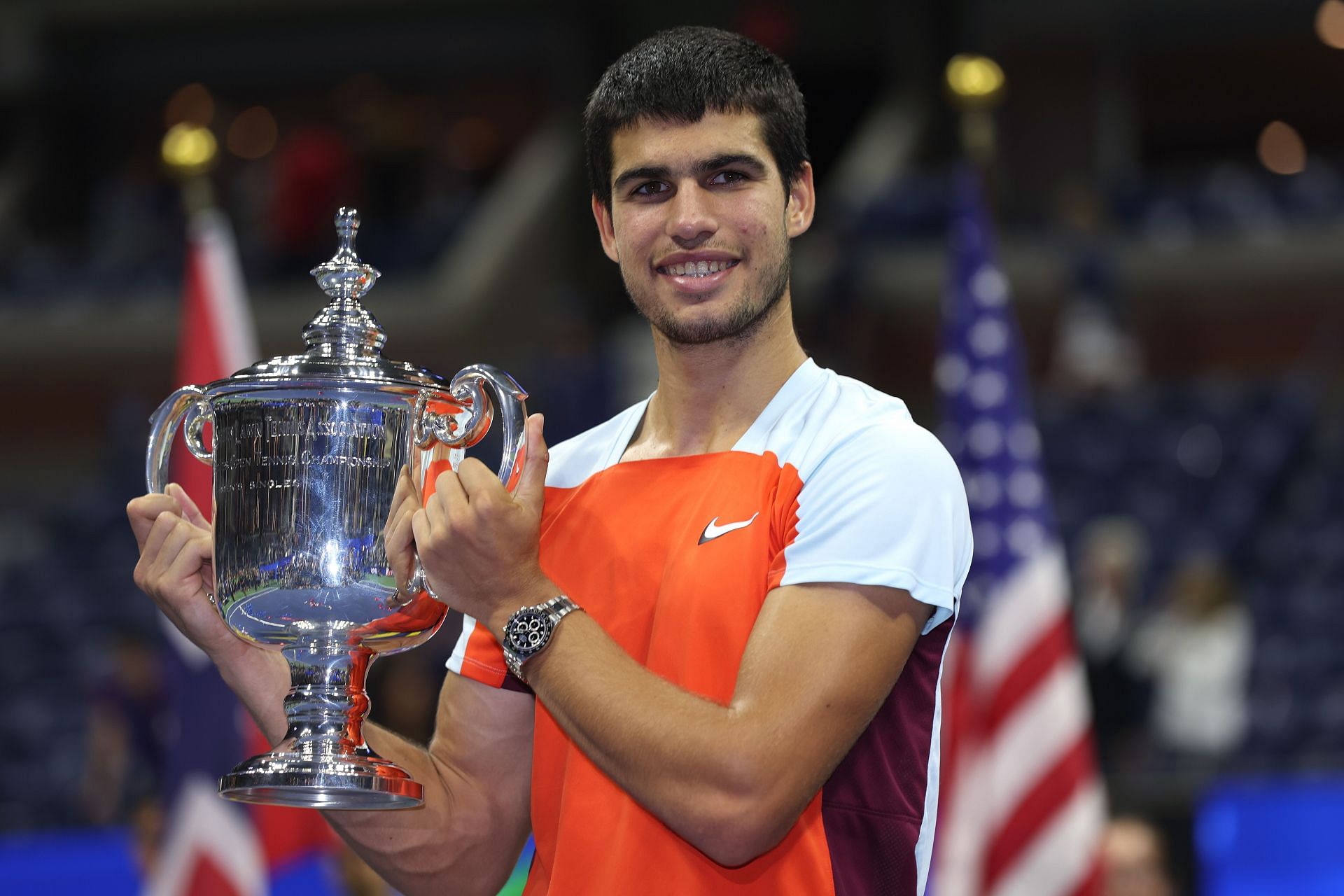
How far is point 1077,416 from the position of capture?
9.17m

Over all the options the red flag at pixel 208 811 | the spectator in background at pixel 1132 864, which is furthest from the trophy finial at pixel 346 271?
the spectator in background at pixel 1132 864

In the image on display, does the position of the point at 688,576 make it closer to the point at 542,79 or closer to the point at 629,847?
the point at 629,847

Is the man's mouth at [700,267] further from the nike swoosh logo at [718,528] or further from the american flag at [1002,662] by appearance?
the american flag at [1002,662]

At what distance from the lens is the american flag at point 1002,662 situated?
14.7ft

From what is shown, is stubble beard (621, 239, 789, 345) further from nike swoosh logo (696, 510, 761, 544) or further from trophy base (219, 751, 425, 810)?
trophy base (219, 751, 425, 810)

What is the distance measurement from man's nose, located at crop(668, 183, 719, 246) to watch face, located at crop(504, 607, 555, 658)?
17.1 inches

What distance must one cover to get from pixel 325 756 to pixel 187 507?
1.27 feet

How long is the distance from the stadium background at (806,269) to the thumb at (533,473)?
3773 mm

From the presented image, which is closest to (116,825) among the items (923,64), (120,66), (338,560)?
(338,560)

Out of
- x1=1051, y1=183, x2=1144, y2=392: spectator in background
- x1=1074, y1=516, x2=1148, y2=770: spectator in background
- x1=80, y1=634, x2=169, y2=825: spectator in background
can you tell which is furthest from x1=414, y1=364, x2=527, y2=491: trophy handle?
x1=1051, y1=183, x2=1144, y2=392: spectator in background

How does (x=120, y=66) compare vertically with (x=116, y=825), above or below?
above

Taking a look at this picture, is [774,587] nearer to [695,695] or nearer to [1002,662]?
[695,695]

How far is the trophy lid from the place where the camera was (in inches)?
74.0

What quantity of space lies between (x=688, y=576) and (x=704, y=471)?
0.51ft
